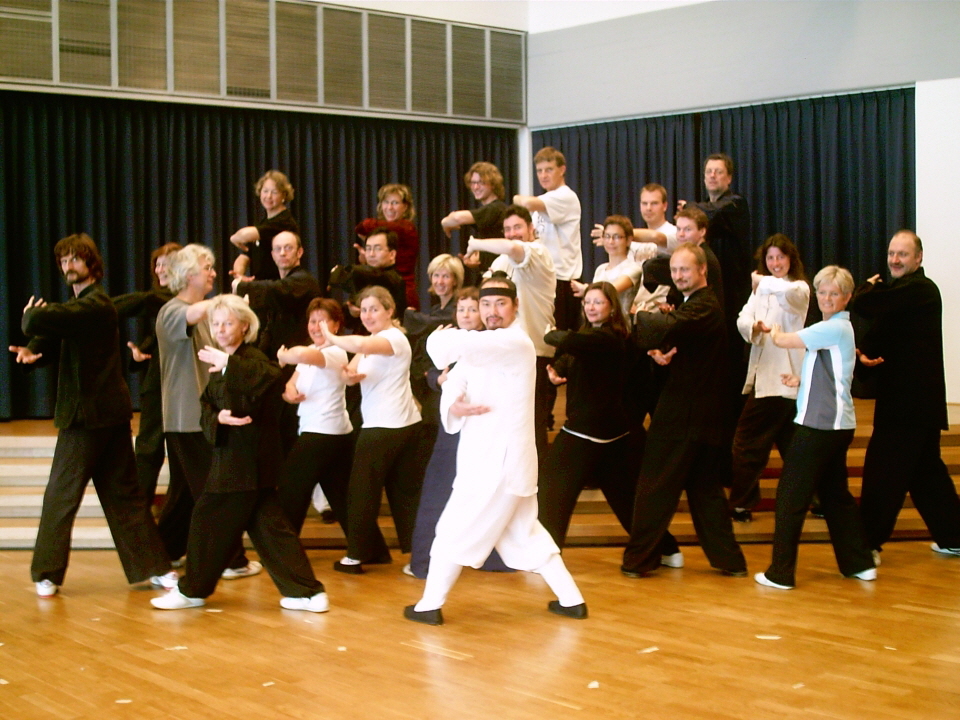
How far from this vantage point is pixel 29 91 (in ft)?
28.2

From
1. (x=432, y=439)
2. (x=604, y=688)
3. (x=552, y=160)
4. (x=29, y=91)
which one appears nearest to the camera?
(x=604, y=688)

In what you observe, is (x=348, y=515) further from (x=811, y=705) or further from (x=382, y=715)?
(x=811, y=705)

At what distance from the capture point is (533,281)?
5.69m

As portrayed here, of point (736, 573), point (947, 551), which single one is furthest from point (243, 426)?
point (947, 551)

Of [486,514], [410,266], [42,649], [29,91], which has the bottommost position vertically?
[42,649]

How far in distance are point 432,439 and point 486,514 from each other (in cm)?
140

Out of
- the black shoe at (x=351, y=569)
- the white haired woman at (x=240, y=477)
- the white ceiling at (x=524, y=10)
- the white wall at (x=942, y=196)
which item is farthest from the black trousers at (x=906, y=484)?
the white ceiling at (x=524, y=10)

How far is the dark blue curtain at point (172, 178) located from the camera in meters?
8.77

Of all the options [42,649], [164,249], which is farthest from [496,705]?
[164,249]

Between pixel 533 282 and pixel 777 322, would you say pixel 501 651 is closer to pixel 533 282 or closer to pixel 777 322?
pixel 533 282

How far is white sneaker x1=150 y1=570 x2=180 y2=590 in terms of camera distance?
480 cm

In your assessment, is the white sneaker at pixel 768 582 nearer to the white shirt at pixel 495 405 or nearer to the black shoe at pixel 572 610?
the black shoe at pixel 572 610

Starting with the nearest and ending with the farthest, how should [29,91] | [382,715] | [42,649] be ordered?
[382,715], [42,649], [29,91]

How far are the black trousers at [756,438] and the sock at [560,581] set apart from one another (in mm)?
1927
